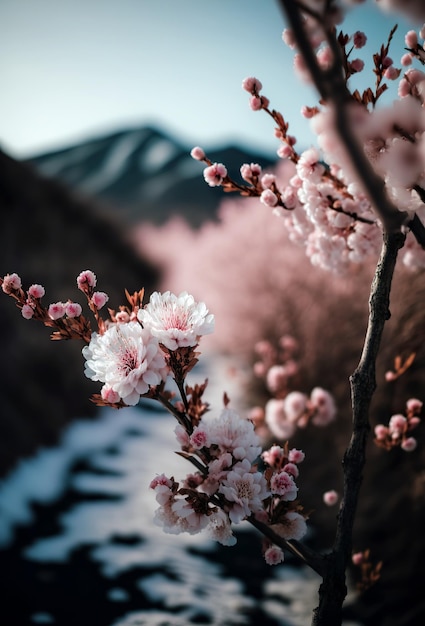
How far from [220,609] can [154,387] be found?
1317 millimetres

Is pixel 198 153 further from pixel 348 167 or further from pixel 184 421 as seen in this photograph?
pixel 184 421

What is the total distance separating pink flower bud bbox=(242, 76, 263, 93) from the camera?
908mm

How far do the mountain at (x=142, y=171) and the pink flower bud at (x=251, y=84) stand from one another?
1240 centimetres

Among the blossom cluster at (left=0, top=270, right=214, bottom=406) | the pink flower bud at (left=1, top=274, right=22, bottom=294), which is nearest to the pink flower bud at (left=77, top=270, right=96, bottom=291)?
the blossom cluster at (left=0, top=270, right=214, bottom=406)

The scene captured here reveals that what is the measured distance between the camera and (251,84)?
0.91 meters

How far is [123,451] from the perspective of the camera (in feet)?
10.2

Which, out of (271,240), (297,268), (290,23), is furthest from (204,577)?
(271,240)

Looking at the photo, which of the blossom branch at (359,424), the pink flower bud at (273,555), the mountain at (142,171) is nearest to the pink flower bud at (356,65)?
the blossom branch at (359,424)

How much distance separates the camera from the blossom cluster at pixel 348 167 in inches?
27.2

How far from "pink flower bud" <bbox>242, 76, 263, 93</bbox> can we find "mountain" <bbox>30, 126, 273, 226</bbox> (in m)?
12.4

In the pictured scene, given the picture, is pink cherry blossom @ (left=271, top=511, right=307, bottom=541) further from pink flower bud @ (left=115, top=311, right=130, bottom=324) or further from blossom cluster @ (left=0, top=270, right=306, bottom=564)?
pink flower bud @ (left=115, top=311, right=130, bottom=324)

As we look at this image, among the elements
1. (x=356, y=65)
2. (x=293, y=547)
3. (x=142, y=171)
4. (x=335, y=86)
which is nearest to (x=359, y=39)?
(x=356, y=65)

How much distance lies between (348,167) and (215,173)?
0.29 meters

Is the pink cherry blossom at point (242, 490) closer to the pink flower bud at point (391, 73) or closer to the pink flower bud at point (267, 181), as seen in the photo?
the pink flower bud at point (267, 181)
